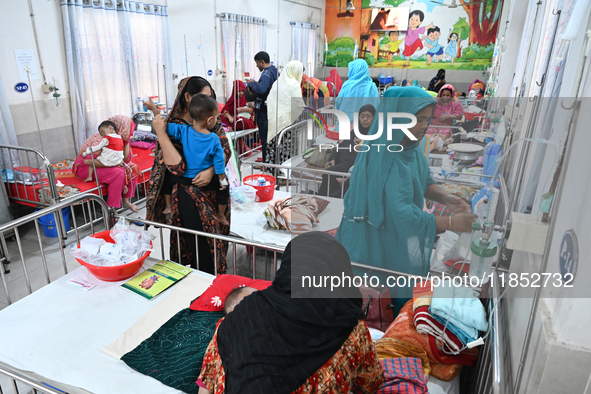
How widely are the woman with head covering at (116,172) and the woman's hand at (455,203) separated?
12.6 ft

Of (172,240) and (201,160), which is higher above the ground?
(201,160)

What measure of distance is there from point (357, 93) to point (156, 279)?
67.3 inches

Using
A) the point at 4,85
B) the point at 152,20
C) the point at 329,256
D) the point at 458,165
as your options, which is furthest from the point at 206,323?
the point at 152,20

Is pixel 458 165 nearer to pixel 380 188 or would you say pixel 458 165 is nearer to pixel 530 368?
pixel 380 188

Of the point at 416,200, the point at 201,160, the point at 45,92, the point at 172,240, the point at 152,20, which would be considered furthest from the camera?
the point at 152,20

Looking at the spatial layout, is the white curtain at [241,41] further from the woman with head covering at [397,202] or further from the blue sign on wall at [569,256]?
the blue sign on wall at [569,256]

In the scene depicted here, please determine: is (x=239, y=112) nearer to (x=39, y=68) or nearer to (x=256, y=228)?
(x=39, y=68)

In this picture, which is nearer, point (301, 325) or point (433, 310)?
point (301, 325)

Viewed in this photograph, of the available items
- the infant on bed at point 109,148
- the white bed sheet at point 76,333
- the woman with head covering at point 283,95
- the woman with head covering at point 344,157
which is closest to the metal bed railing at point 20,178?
the infant on bed at point 109,148

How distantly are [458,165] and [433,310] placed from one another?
0.75 meters

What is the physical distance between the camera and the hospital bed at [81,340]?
1398 millimetres

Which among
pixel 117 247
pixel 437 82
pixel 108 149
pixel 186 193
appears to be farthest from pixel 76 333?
pixel 437 82

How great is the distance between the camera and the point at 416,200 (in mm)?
1085

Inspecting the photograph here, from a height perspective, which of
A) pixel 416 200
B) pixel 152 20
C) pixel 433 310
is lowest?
pixel 433 310
